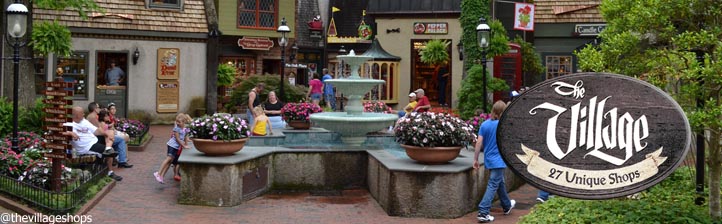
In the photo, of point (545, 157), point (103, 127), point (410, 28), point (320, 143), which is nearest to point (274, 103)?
point (320, 143)

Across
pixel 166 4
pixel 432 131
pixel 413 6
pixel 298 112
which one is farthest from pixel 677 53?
pixel 413 6

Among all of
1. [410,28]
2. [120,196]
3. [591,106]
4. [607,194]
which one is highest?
[410,28]

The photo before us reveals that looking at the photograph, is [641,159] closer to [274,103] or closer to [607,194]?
[607,194]

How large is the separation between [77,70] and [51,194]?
46.5 ft

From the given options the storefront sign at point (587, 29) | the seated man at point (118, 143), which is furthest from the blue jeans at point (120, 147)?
the storefront sign at point (587, 29)

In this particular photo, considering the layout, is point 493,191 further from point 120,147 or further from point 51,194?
point 120,147

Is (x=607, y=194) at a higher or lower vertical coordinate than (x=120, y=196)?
higher

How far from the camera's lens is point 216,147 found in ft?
37.1

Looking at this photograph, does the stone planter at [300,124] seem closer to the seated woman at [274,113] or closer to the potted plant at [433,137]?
the seated woman at [274,113]

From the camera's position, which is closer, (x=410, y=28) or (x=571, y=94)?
(x=571, y=94)

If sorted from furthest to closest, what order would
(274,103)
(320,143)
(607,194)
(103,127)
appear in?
(274,103) → (320,143) → (103,127) → (607,194)

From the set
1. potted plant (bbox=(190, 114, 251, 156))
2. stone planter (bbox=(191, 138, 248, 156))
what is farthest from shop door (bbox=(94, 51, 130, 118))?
stone planter (bbox=(191, 138, 248, 156))

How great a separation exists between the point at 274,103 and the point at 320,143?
2.89 meters

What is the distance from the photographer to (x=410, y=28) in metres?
30.5
